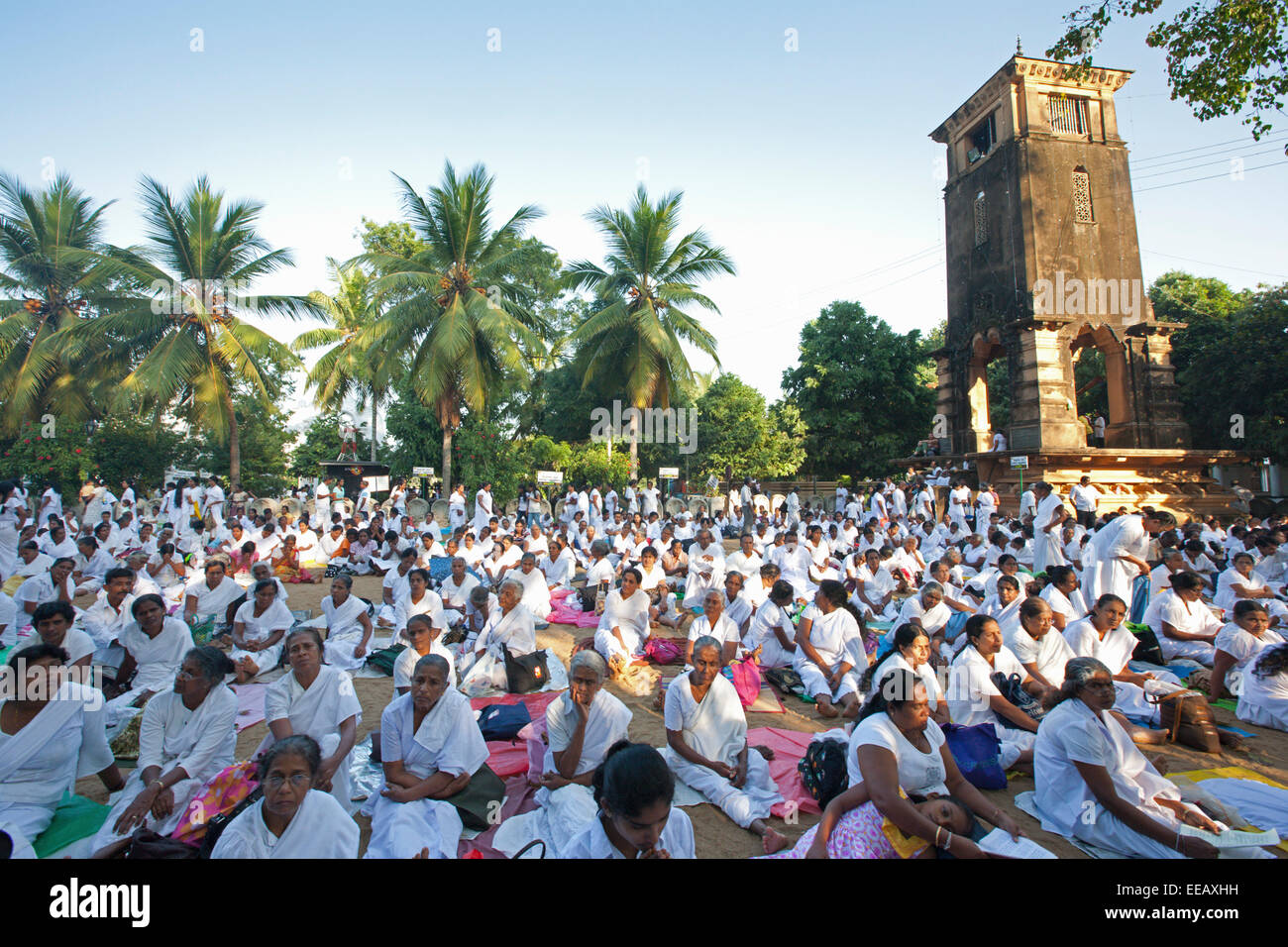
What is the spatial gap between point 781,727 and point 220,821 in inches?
157

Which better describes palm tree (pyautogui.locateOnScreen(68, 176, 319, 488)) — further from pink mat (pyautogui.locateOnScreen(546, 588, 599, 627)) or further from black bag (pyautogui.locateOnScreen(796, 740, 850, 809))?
black bag (pyautogui.locateOnScreen(796, 740, 850, 809))

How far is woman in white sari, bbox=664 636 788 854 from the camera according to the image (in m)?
4.32

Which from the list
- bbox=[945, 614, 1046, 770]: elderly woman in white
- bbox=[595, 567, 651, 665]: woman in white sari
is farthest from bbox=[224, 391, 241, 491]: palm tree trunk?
bbox=[945, 614, 1046, 770]: elderly woman in white

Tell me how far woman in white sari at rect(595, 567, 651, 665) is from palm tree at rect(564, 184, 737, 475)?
14798 millimetres

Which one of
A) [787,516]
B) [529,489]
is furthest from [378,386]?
[787,516]

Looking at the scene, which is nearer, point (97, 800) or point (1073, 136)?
point (97, 800)

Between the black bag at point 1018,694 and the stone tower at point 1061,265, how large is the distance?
14878mm

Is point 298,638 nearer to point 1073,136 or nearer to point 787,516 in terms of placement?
point 787,516

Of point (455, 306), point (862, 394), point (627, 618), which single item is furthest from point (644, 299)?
point (627, 618)

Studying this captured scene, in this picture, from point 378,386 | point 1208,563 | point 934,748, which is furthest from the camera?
point 378,386

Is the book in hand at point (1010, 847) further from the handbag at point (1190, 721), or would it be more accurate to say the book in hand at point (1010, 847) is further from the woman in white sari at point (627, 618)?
the woman in white sari at point (627, 618)

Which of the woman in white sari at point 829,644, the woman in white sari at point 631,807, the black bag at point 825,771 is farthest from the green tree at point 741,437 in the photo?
the woman in white sari at point 631,807

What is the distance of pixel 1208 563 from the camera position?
32.5ft
